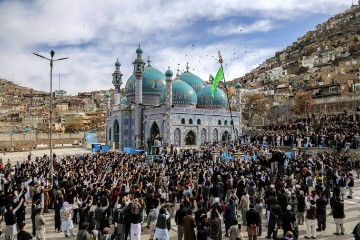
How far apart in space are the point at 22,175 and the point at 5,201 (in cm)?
625

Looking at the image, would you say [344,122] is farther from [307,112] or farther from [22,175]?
[22,175]

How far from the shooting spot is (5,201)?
10609 millimetres

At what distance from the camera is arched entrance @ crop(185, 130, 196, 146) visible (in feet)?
134

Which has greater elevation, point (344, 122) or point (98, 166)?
point (344, 122)

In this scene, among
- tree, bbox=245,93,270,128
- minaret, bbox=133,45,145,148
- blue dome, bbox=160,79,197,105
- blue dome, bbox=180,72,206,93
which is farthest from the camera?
tree, bbox=245,93,270,128

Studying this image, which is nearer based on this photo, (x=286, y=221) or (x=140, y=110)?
(x=286, y=221)

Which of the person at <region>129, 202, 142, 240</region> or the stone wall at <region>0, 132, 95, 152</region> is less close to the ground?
the stone wall at <region>0, 132, 95, 152</region>

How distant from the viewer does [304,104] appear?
49.2 m

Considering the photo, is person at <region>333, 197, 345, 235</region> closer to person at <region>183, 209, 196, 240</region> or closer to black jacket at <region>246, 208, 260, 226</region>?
black jacket at <region>246, 208, 260, 226</region>

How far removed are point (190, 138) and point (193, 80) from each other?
1325 cm

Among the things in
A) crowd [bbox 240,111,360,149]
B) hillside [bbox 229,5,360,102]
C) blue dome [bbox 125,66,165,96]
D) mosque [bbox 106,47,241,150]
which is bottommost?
crowd [bbox 240,111,360,149]

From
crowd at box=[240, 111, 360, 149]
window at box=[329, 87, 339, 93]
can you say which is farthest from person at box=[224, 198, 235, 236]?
window at box=[329, 87, 339, 93]

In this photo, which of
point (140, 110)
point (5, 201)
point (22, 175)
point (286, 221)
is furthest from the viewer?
point (140, 110)

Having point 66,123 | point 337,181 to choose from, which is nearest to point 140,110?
point 337,181
